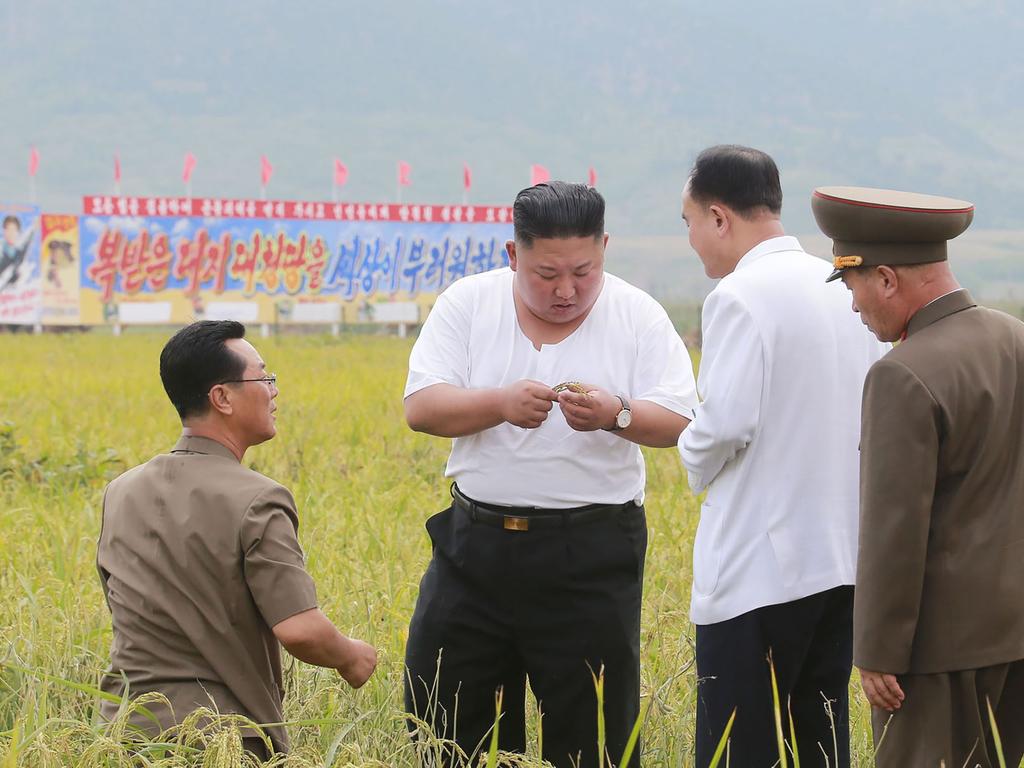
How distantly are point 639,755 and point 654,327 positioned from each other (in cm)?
106

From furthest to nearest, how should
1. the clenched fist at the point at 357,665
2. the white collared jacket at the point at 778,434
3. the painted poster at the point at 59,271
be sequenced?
the painted poster at the point at 59,271, the white collared jacket at the point at 778,434, the clenched fist at the point at 357,665

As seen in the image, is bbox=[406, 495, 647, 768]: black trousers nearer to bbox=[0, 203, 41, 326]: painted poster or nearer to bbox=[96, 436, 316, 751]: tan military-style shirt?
bbox=[96, 436, 316, 751]: tan military-style shirt

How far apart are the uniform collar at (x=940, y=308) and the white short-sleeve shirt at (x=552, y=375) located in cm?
72

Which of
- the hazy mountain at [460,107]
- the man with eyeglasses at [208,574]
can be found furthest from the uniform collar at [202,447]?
the hazy mountain at [460,107]

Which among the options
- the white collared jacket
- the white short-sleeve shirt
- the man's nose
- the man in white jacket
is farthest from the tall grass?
the man's nose

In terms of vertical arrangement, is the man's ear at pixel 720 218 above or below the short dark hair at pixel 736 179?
below

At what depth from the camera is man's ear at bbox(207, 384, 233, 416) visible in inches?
113

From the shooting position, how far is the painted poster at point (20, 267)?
29.8 meters

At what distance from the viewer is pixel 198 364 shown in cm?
286

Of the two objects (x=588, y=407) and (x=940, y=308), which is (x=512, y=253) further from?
(x=940, y=308)

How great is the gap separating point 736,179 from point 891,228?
486 mm

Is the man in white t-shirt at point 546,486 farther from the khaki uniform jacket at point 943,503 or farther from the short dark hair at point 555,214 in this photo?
the khaki uniform jacket at point 943,503

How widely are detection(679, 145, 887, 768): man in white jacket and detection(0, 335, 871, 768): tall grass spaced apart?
254mm

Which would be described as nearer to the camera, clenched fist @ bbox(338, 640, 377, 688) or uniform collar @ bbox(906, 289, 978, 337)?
uniform collar @ bbox(906, 289, 978, 337)
